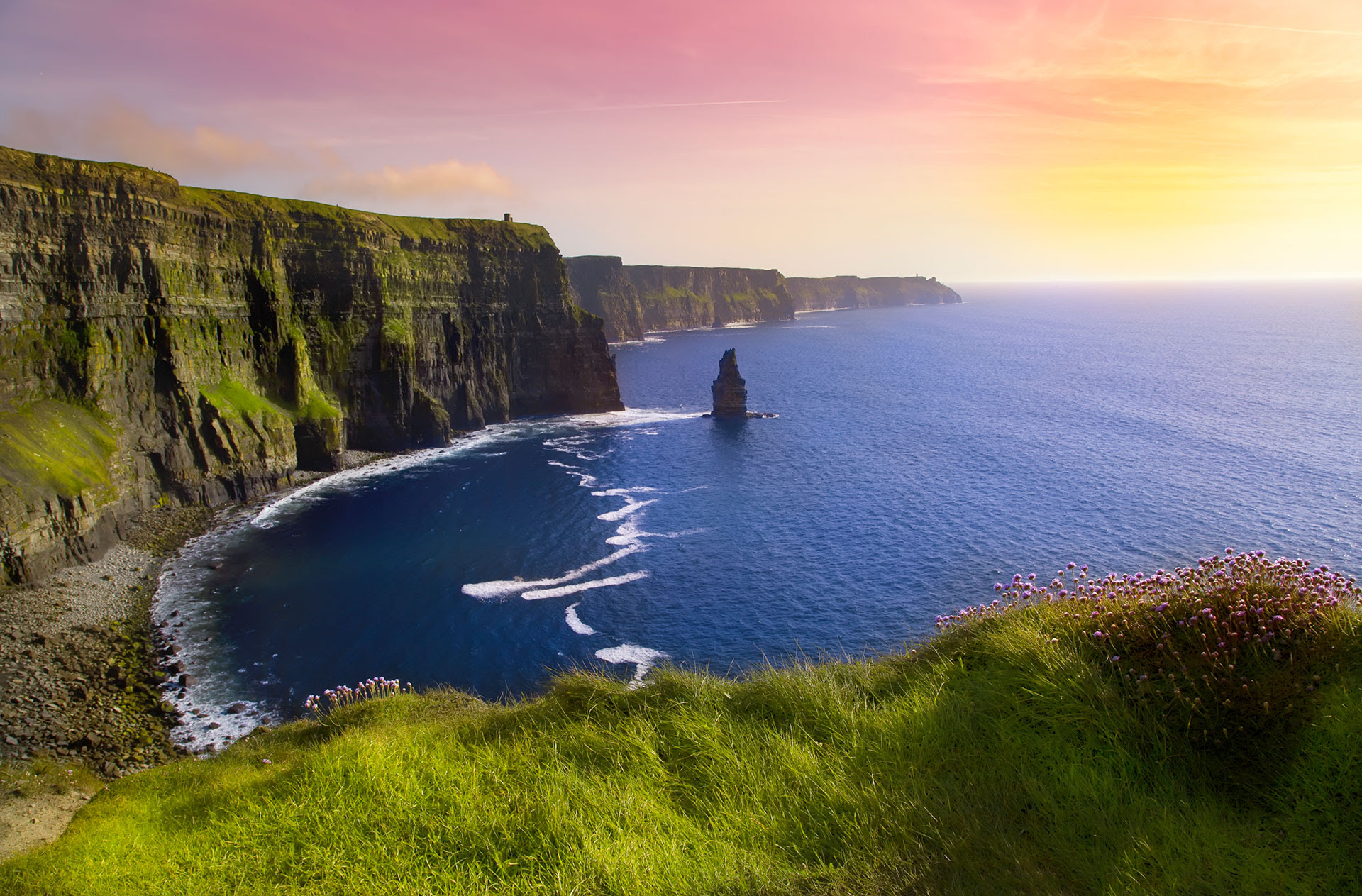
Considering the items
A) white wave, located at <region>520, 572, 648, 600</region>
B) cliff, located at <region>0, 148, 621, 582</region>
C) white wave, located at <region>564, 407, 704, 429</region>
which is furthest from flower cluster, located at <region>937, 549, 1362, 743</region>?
white wave, located at <region>564, 407, 704, 429</region>

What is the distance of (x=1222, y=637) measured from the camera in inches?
438

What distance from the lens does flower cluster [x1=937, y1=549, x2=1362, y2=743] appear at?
10.1 m

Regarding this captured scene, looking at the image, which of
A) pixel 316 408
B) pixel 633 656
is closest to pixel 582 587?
pixel 633 656

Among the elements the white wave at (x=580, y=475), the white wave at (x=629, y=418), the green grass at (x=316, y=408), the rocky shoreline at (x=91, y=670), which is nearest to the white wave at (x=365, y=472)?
the green grass at (x=316, y=408)

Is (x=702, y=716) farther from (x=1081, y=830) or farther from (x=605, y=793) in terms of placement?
(x=1081, y=830)

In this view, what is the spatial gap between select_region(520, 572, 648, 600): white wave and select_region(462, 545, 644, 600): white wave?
868mm

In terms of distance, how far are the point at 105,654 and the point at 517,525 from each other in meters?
28.8

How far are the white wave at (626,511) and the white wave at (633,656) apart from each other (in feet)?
74.1

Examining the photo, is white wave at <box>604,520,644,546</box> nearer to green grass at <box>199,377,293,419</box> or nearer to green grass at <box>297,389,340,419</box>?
green grass at <box>297,389,340,419</box>

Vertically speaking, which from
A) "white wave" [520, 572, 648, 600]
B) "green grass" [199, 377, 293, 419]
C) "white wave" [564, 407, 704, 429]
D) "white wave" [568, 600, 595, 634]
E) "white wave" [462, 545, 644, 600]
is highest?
"green grass" [199, 377, 293, 419]

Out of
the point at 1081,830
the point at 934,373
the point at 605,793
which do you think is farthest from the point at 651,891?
the point at 934,373

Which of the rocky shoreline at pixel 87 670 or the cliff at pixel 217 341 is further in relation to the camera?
the cliff at pixel 217 341

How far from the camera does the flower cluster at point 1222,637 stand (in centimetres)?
1012

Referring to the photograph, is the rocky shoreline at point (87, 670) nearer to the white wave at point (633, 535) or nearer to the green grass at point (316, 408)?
the green grass at point (316, 408)
